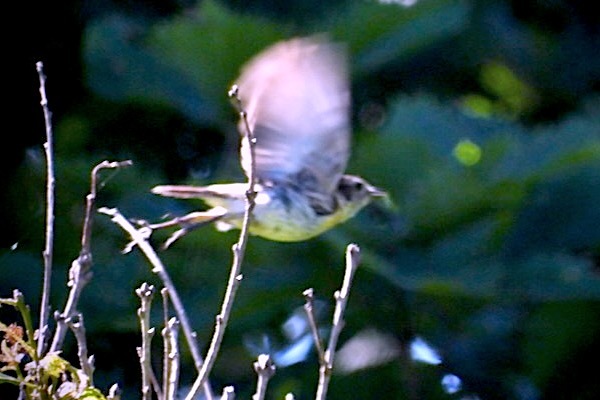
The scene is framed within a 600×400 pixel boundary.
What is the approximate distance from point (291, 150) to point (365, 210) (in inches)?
22.0

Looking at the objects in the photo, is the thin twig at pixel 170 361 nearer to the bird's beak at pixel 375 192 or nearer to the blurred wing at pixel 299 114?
the blurred wing at pixel 299 114

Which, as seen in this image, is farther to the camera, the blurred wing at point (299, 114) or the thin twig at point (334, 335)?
the blurred wing at point (299, 114)

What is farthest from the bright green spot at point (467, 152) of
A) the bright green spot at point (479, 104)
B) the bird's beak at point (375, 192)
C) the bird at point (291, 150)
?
the bird at point (291, 150)

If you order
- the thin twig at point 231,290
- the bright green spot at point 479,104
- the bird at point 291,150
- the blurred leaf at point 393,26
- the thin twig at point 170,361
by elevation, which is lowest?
the bright green spot at point 479,104

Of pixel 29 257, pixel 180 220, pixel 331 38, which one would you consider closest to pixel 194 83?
pixel 331 38

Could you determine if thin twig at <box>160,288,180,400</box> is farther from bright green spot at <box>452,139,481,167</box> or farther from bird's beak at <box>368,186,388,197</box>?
bright green spot at <box>452,139,481,167</box>

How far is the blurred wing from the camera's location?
246 cm

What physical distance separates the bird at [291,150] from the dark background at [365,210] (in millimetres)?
369

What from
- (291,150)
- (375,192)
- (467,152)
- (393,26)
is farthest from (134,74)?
(291,150)

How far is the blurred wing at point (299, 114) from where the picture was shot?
96.9 inches

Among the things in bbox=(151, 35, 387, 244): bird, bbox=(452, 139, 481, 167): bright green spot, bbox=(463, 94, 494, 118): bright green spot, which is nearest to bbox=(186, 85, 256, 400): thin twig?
bbox=(151, 35, 387, 244): bird

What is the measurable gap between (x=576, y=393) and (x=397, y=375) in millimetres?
409

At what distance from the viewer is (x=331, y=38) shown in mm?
3303

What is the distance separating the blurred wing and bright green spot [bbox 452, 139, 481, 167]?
589mm
